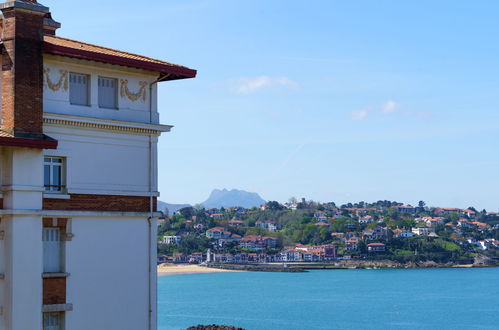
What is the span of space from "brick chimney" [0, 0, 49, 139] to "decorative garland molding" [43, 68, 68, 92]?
47 cm

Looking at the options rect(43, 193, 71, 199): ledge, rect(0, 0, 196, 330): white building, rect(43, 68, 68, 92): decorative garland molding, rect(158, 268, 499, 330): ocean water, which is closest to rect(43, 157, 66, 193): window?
rect(0, 0, 196, 330): white building

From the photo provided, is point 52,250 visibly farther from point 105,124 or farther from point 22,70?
point 22,70

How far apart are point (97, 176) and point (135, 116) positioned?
2129 mm

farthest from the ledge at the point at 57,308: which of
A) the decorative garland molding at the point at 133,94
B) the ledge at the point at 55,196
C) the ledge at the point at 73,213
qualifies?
the decorative garland molding at the point at 133,94

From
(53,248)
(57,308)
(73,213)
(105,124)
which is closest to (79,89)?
(105,124)

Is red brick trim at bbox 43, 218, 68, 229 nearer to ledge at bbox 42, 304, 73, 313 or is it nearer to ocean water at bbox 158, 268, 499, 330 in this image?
ledge at bbox 42, 304, 73, 313

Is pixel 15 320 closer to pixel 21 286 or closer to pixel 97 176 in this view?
pixel 21 286

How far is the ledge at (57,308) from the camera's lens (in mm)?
21141

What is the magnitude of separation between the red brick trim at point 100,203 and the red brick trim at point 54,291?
1.84 metres

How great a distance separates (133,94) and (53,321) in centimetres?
659

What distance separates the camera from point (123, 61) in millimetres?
22672

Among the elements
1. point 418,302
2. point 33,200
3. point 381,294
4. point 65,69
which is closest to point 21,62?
point 65,69

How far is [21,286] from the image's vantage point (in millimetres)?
20562

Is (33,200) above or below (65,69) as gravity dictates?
below
